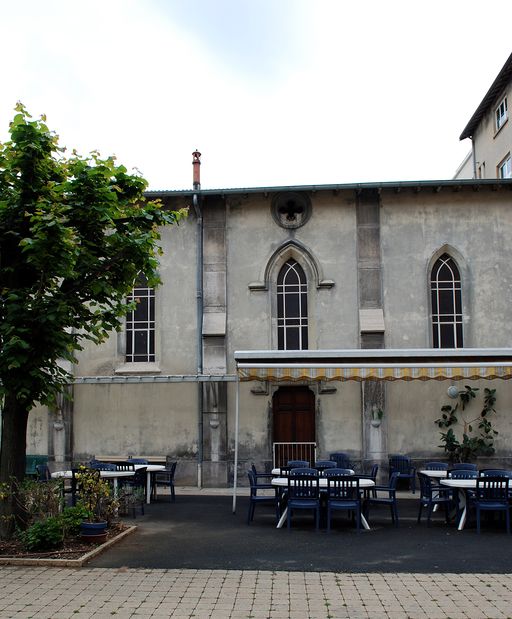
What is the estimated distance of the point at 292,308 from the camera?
18875 millimetres

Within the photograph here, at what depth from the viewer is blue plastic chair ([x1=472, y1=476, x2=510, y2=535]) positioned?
11658 mm

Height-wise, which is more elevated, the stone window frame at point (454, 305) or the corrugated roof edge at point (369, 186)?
the corrugated roof edge at point (369, 186)

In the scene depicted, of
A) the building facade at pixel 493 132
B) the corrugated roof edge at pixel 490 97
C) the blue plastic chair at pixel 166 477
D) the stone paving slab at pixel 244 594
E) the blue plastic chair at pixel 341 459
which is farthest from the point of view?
the building facade at pixel 493 132

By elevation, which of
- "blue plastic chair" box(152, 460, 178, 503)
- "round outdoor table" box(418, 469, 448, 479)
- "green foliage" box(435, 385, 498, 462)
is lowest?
"blue plastic chair" box(152, 460, 178, 503)

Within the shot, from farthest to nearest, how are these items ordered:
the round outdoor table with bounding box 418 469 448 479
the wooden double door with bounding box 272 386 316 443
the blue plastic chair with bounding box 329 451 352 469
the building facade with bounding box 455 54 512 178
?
the building facade with bounding box 455 54 512 178 < the wooden double door with bounding box 272 386 316 443 < the blue plastic chair with bounding box 329 451 352 469 < the round outdoor table with bounding box 418 469 448 479

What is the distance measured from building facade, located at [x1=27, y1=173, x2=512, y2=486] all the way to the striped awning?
3.38m

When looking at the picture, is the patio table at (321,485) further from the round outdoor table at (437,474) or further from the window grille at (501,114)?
the window grille at (501,114)

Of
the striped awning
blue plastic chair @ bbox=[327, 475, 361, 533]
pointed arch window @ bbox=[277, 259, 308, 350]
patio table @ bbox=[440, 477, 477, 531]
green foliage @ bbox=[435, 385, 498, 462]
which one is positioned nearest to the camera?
blue plastic chair @ bbox=[327, 475, 361, 533]

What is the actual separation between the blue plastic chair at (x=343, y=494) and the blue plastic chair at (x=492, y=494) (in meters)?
1.92

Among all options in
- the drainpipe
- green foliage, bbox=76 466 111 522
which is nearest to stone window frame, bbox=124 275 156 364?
the drainpipe

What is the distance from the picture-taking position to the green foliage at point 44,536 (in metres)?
9.62

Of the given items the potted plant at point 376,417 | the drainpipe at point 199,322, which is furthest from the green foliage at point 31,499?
the potted plant at point 376,417

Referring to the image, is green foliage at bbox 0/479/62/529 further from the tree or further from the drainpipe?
the drainpipe

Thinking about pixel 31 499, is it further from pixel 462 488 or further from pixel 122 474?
pixel 462 488
